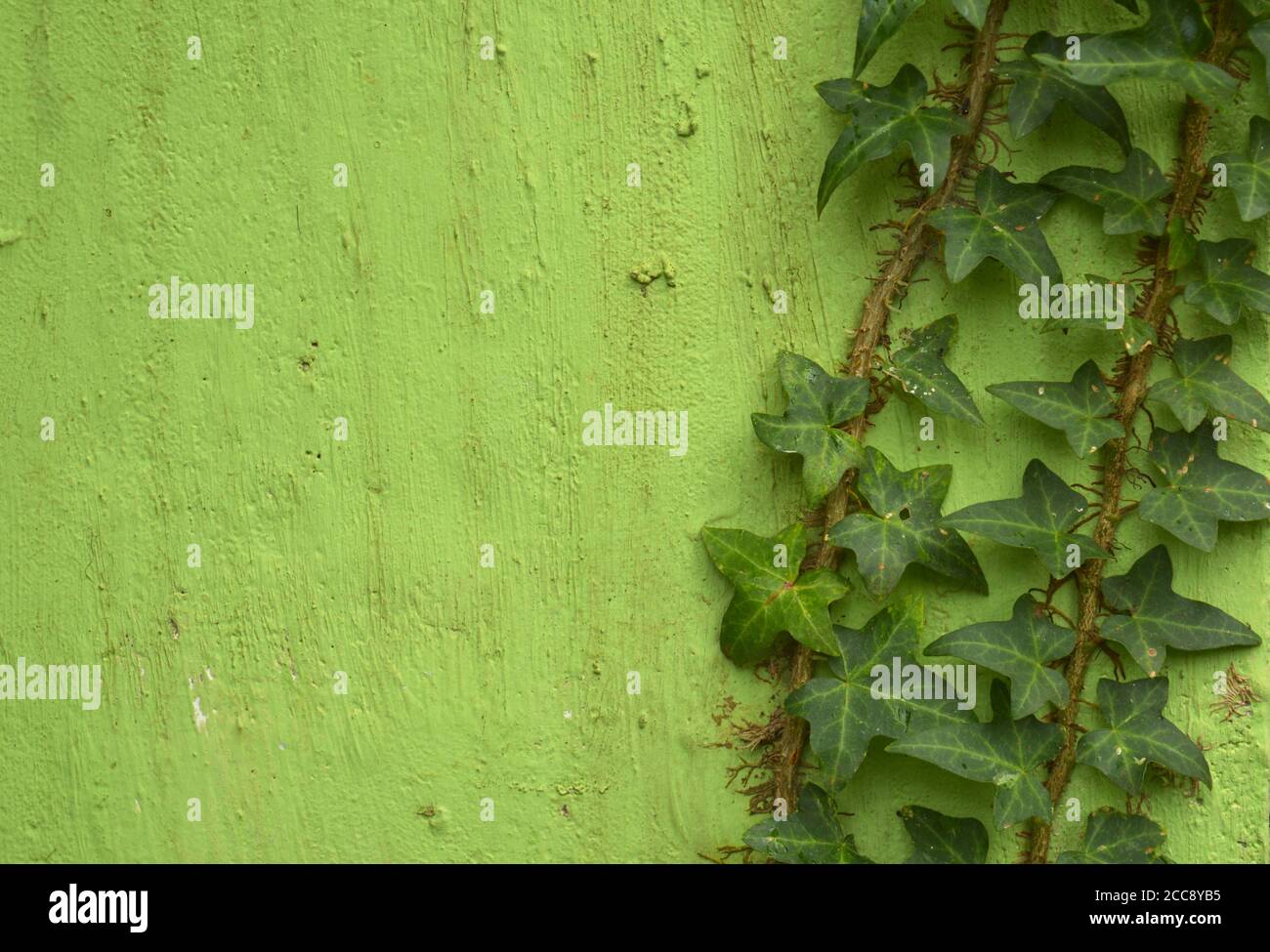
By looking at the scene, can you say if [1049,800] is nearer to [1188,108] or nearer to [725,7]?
[1188,108]

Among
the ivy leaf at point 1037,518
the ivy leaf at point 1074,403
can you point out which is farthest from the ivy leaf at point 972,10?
the ivy leaf at point 1037,518

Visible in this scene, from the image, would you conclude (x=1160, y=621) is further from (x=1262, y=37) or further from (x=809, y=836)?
(x=1262, y=37)

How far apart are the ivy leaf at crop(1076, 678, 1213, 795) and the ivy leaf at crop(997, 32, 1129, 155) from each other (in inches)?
27.9

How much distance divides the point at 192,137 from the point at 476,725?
0.93 m

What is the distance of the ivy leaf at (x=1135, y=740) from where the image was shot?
52.2 inches

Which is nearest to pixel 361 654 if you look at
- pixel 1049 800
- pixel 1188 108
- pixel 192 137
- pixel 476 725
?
pixel 476 725

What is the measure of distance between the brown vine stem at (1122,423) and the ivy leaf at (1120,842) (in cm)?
5

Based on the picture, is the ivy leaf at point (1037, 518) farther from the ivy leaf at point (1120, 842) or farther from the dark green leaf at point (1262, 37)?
the dark green leaf at point (1262, 37)

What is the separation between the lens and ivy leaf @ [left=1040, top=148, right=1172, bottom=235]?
4.44ft

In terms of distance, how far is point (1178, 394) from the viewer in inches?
53.0

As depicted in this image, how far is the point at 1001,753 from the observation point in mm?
1342

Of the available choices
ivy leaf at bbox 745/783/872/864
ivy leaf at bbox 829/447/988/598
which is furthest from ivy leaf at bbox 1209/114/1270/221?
ivy leaf at bbox 745/783/872/864

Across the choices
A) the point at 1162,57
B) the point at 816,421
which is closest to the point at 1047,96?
the point at 1162,57

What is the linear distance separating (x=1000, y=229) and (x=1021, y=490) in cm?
35
